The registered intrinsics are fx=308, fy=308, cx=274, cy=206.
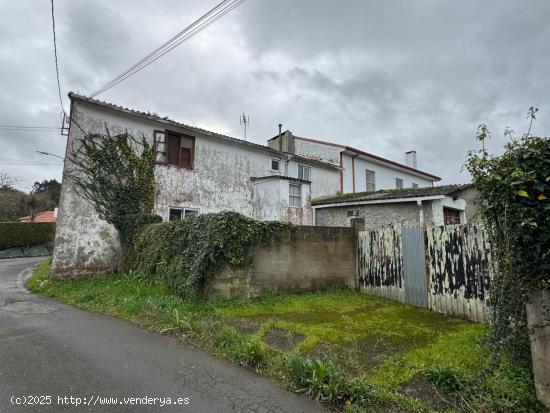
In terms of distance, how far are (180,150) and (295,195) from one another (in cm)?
604

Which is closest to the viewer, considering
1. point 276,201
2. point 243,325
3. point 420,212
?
point 243,325

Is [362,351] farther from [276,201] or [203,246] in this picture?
[276,201]

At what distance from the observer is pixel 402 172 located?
24234mm

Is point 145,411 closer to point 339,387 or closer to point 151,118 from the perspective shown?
point 339,387

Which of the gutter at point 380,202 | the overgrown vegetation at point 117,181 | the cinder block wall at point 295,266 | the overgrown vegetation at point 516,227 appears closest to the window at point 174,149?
the overgrown vegetation at point 117,181

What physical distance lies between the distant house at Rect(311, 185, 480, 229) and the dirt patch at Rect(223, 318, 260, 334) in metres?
8.85

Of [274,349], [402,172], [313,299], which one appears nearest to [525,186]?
[274,349]

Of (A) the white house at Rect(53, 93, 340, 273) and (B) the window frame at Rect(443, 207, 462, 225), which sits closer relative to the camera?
(A) the white house at Rect(53, 93, 340, 273)

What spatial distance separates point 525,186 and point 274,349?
11.9 ft

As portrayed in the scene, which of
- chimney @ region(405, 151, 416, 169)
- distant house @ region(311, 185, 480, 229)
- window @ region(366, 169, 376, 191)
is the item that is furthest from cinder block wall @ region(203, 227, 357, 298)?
chimney @ region(405, 151, 416, 169)

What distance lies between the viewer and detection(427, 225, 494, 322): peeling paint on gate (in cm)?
599

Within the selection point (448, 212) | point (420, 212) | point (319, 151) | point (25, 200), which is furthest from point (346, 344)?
point (25, 200)

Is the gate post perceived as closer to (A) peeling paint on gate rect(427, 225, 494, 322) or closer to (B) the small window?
(A) peeling paint on gate rect(427, 225, 494, 322)

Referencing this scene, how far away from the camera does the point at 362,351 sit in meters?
4.42
